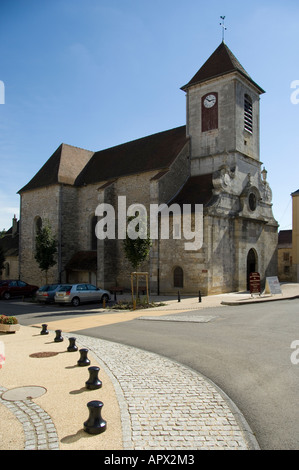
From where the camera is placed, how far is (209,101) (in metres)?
26.0

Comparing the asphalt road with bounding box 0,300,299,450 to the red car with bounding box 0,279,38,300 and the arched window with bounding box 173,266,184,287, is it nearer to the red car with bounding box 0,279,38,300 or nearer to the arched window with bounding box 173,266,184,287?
the arched window with bounding box 173,266,184,287

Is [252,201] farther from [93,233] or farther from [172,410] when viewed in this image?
[172,410]

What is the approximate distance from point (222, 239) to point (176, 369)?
1661 cm

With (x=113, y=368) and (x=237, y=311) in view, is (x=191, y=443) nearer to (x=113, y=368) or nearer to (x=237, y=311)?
(x=113, y=368)

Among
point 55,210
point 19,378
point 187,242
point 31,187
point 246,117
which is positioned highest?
point 246,117

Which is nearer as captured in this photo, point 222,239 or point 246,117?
point 222,239

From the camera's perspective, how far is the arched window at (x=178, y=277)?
2236 centimetres

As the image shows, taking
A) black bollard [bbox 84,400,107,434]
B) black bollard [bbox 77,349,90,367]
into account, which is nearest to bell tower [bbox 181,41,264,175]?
black bollard [bbox 77,349,90,367]

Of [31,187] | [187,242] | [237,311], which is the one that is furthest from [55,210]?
[237,311]

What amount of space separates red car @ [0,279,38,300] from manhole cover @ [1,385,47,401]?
19491 mm

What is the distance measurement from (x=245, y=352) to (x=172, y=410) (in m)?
3.51

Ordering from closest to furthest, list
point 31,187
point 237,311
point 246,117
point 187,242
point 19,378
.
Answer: point 19,378 < point 237,311 < point 187,242 < point 246,117 < point 31,187

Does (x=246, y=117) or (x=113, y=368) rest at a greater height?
(x=246, y=117)

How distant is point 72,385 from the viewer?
5914 mm
